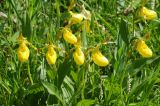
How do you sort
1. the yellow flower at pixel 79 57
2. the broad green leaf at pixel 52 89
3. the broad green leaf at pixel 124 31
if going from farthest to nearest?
the broad green leaf at pixel 124 31 → the broad green leaf at pixel 52 89 → the yellow flower at pixel 79 57

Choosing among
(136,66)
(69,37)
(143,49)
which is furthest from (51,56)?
(136,66)

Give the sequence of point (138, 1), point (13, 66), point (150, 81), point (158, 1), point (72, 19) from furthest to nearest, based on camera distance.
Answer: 1. point (158, 1)
2. point (138, 1)
3. point (13, 66)
4. point (150, 81)
5. point (72, 19)

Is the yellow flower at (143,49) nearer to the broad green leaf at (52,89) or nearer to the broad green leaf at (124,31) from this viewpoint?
the broad green leaf at (124,31)

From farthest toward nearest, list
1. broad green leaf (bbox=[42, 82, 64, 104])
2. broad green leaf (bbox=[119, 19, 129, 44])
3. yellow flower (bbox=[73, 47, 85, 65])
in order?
1. broad green leaf (bbox=[119, 19, 129, 44])
2. broad green leaf (bbox=[42, 82, 64, 104])
3. yellow flower (bbox=[73, 47, 85, 65])

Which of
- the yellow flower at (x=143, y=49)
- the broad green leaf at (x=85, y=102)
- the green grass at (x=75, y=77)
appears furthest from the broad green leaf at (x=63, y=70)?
the yellow flower at (x=143, y=49)

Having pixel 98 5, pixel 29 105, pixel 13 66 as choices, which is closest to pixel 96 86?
pixel 29 105

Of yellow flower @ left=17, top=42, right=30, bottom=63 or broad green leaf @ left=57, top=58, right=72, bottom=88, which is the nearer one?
yellow flower @ left=17, top=42, right=30, bottom=63

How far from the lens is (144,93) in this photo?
1.82 metres

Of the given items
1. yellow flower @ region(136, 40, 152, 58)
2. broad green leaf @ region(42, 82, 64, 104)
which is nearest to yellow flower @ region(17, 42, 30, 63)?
broad green leaf @ region(42, 82, 64, 104)

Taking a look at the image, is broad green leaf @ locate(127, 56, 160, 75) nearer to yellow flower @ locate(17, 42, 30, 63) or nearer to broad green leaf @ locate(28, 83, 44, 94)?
broad green leaf @ locate(28, 83, 44, 94)

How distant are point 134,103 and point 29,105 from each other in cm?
49

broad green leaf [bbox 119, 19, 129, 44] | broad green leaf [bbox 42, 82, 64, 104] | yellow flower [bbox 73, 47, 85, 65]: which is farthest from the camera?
broad green leaf [bbox 119, 19, 129, 44]

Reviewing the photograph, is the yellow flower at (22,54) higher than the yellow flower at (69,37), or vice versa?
the yellow flower at (69,37)

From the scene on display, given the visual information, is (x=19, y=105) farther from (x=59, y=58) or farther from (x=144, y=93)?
(x=144, y=93)
